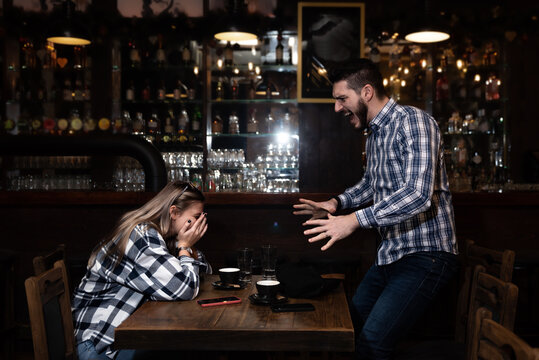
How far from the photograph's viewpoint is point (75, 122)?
5.41 m

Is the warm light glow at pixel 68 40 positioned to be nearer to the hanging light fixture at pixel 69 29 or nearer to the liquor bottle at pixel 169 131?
the hanging light fixture at pixel 69 29

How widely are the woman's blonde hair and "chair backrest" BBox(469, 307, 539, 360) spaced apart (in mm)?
1178

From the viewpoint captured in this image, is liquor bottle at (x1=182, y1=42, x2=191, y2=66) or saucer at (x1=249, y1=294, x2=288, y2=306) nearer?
saucer at (x1=249, y1=294, x2=288, y2=306)

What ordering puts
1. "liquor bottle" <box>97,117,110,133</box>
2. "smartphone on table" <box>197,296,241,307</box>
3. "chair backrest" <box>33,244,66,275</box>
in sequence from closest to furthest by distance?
"smartphone on table" <box>197,296,241,307</box> → "chair backrest" <box>33,244,66,275</box> → "liquor bottle" <box>97,117,110,133</box>

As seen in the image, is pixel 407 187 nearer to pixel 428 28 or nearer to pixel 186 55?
pixel 428 28

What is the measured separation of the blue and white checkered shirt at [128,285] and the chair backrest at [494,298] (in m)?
0.97

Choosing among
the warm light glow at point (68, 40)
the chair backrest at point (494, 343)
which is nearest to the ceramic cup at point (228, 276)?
the chair backrest at point (494, 343)

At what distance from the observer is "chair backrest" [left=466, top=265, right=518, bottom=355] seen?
1.67m

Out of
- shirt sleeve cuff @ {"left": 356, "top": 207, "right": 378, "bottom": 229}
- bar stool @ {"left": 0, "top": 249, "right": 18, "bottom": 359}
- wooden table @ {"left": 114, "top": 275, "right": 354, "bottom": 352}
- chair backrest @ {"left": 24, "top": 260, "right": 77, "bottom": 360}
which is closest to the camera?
wooden table @ {"left": 114, "top": 275, "right": 354, "bottom": 352}

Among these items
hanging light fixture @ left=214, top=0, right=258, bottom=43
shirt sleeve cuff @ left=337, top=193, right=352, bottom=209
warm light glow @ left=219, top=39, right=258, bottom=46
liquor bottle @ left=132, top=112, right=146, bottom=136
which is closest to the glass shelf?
warm light glow @ left=219, top=39, right=258, bottom=46

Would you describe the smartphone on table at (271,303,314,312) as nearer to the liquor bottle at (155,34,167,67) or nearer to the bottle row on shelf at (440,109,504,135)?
the bottle row on shelf at (440,109,504,135)

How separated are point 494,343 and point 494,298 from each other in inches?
24.6

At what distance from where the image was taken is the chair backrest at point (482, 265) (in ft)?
7.21

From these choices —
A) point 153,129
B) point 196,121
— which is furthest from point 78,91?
point 196,121
